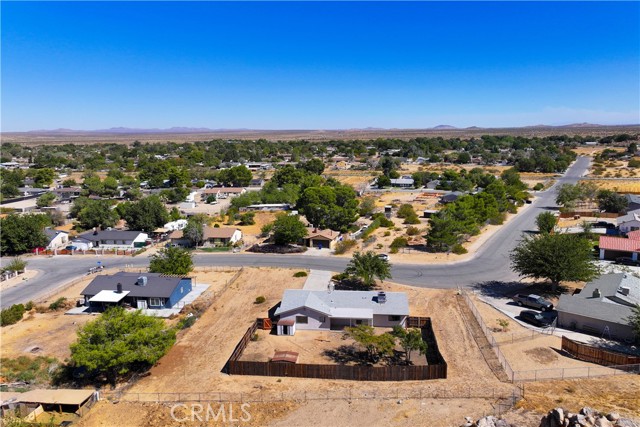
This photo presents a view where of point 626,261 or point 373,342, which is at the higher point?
point 373,342

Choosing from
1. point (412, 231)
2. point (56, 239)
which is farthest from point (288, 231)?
point (56, 239)

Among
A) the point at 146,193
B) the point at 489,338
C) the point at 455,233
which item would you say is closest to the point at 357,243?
the point at 455,233

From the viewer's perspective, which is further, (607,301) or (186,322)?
(186,322)

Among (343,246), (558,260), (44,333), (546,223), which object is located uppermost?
(558,260)

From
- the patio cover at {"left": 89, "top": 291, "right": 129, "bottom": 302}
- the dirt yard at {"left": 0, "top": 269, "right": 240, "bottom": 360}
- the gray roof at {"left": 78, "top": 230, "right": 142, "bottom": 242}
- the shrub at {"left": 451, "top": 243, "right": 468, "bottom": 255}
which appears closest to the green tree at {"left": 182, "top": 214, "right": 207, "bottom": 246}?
the gray roof at {"left": 78, "top": 230, "right": 142, "bottom": 242}

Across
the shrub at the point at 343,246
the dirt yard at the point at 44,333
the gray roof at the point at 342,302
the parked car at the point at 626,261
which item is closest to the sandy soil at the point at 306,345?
the gray roof at the point at 342,302

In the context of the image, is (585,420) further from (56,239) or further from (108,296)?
(56,239)

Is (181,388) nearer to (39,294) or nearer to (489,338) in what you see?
(489,338)
